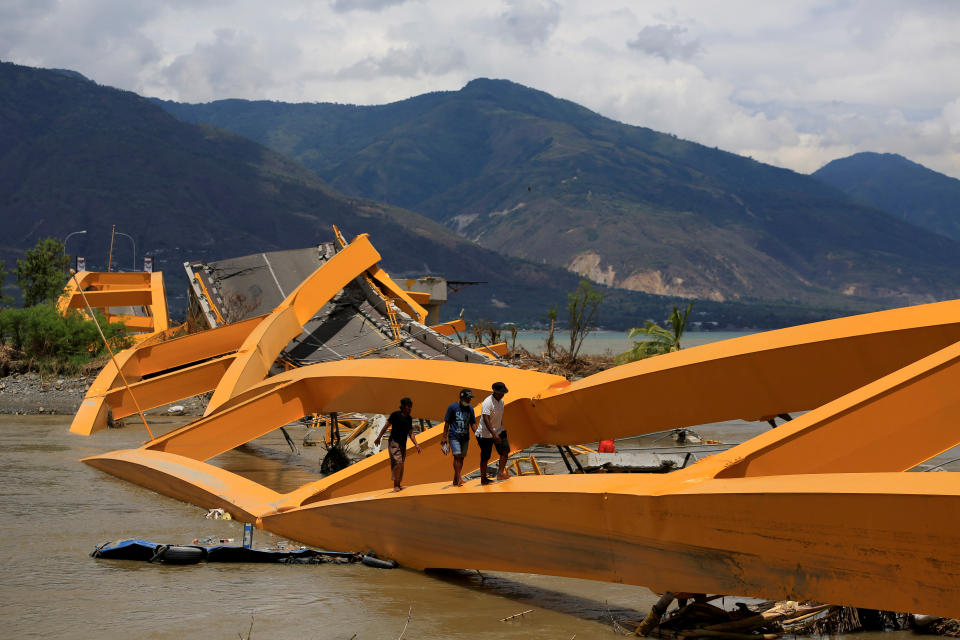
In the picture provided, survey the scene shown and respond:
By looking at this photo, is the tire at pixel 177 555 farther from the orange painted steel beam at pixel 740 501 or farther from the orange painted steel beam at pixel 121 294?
the orange painted steel beam at pixel 121 294

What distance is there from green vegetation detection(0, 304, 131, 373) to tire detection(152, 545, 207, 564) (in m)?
27.3

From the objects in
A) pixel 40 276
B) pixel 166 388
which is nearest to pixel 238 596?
pixel 166 388

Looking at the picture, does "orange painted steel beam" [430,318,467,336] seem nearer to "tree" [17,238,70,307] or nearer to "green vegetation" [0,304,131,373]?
"green vegetation" [0,304,131,373]

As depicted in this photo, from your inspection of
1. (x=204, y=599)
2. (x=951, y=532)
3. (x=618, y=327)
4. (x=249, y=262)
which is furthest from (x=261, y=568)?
(x=618, y=327)

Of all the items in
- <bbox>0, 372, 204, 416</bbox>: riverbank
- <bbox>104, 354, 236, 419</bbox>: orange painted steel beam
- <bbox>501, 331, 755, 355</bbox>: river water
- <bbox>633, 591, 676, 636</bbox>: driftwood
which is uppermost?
<bbox>104, 354, 236, 419</bbox>: orange painted steel beam

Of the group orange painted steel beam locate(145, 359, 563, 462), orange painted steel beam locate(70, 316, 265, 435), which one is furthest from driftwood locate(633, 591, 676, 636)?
orange painted steel beam locate(70, 316, 265, 435)

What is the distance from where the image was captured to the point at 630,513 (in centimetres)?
845

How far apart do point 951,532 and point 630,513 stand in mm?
2619

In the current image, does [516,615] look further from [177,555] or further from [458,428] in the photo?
[177,555]

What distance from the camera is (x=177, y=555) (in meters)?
11.9

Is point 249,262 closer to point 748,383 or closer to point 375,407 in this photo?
point 375,407

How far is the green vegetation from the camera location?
37.5 meters

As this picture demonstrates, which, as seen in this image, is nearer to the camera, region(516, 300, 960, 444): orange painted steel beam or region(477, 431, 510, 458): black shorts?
region(516, 300, 960, 444): orange painted steel beam

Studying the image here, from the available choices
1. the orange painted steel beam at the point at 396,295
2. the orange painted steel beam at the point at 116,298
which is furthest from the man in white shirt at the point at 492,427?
the orange painted steel beam at the point at 116,298
